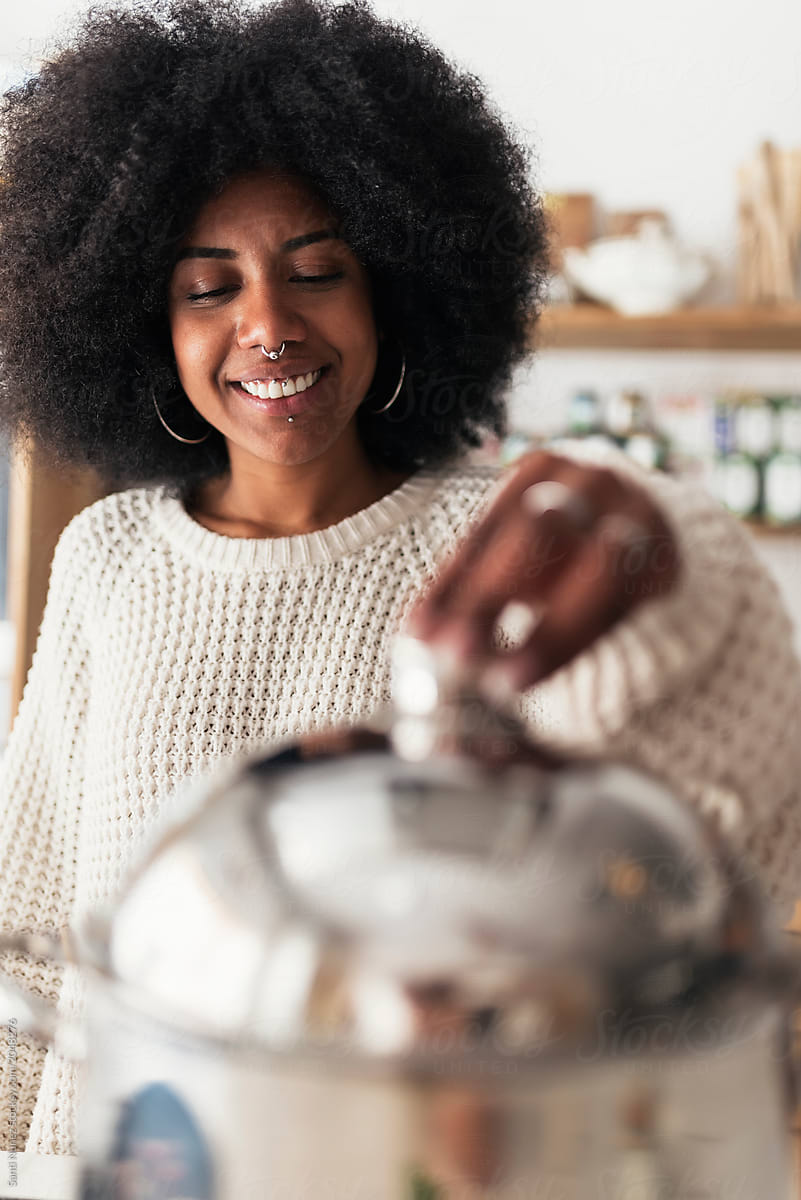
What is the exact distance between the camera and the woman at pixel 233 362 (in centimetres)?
90

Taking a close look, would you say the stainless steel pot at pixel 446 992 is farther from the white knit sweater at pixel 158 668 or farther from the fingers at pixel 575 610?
the white knit sweater at pixel 158 668

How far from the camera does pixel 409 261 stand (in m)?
0.96

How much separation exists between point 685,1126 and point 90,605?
30.1 inches

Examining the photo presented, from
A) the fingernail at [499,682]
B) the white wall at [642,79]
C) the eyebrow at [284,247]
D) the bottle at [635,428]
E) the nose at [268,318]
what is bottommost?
the fingernail at [499,682]

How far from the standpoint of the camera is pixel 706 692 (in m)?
0.48

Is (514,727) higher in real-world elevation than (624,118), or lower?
lower

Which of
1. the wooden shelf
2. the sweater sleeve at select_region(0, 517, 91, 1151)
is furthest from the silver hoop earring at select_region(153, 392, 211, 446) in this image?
the wooden shelf

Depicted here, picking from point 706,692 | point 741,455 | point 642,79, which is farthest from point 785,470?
point 706,692

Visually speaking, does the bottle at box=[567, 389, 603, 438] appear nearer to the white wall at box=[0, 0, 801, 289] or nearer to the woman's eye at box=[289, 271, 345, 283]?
the white wall at box=[0, 0, 801, 289]

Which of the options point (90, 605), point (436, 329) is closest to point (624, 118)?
point (436, 329)

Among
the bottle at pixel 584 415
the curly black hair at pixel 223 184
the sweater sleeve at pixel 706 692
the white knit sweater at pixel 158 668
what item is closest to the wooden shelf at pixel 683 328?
the bottle at pixel 584 415

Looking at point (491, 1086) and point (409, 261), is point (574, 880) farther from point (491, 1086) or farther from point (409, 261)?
point (409, 261)

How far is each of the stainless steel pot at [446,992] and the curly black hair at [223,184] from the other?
65cm

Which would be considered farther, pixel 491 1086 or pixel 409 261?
pixel 409 261
